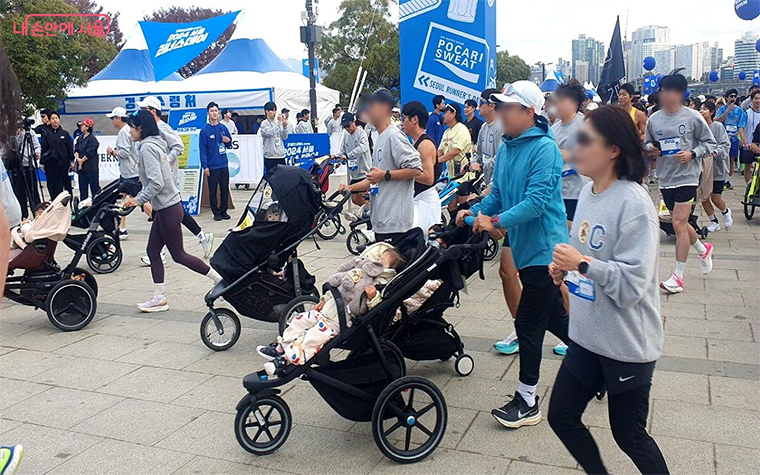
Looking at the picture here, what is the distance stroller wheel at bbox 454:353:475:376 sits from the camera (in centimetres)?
446

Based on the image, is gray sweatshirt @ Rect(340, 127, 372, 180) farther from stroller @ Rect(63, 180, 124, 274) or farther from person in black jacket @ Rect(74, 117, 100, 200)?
person in black jacket @ Rect(74, 117, 100, 200)

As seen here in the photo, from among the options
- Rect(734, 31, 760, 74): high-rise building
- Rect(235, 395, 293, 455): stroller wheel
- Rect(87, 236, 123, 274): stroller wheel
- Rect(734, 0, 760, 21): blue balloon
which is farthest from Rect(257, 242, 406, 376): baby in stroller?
Rect(734, 31, 760, 74): high-rise building

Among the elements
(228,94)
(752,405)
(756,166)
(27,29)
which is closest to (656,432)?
(752,405)

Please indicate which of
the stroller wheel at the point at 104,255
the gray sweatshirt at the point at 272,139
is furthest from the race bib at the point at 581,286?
the gray sweatshirt at the point at 272,139

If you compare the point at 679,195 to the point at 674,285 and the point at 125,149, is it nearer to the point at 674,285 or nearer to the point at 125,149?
the point at 674,285

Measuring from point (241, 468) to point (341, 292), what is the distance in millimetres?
1021

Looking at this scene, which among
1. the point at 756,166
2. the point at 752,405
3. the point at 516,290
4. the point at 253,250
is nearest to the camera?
the point at 752,405

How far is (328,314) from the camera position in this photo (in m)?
3.60

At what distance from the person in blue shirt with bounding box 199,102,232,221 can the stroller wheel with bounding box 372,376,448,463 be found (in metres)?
9.14

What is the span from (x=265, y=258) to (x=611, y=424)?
314 cm

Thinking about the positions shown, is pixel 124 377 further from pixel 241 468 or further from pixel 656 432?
pixel 656 432

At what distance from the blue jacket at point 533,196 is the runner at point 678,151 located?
2.90 meters

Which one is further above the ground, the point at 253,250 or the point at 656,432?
the point at 253,250

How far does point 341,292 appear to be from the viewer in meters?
3.58
